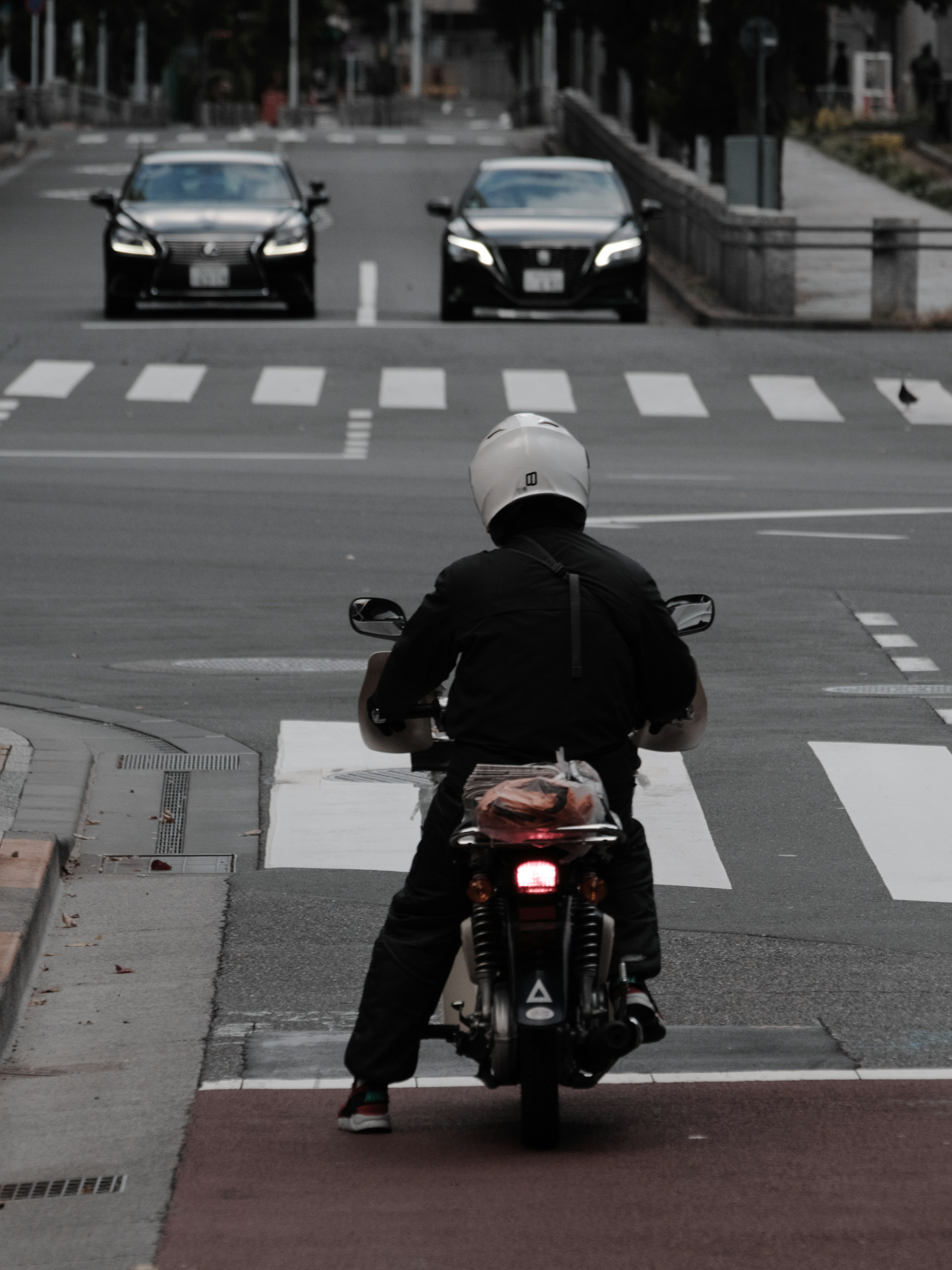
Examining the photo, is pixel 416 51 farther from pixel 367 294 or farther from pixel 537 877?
pixel 537 877

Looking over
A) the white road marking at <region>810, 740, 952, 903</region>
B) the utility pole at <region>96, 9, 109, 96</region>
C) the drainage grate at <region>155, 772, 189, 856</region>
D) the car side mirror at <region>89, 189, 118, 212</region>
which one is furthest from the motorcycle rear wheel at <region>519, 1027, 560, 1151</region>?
the utility pole at <region>96, 9, 109, 96</region>

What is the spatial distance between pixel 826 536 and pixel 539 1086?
11.1 m

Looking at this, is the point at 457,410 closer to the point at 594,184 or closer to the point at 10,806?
the point at 594,184

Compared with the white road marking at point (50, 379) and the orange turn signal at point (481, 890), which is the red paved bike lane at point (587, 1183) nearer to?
the orange turn signal at point (481, 890)

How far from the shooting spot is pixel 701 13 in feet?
127

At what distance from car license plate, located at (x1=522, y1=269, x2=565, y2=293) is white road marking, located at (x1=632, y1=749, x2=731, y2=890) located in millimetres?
16915

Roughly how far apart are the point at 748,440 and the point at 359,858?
42.9ft

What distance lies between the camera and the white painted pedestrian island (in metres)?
8.53

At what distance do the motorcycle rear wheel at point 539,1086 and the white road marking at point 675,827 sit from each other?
2.18 meters

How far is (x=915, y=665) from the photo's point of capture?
1207cm

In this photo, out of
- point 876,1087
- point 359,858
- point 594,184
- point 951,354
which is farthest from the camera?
point 594,184

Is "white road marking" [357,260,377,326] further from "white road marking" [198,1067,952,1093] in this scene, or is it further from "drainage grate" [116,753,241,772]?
"white road marking" [198,1067,952,1093]

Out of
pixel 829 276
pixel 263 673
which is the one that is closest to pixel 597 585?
pixel 263 673

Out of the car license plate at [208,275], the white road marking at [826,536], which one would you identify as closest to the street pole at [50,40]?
the car license plate at [208,275]
